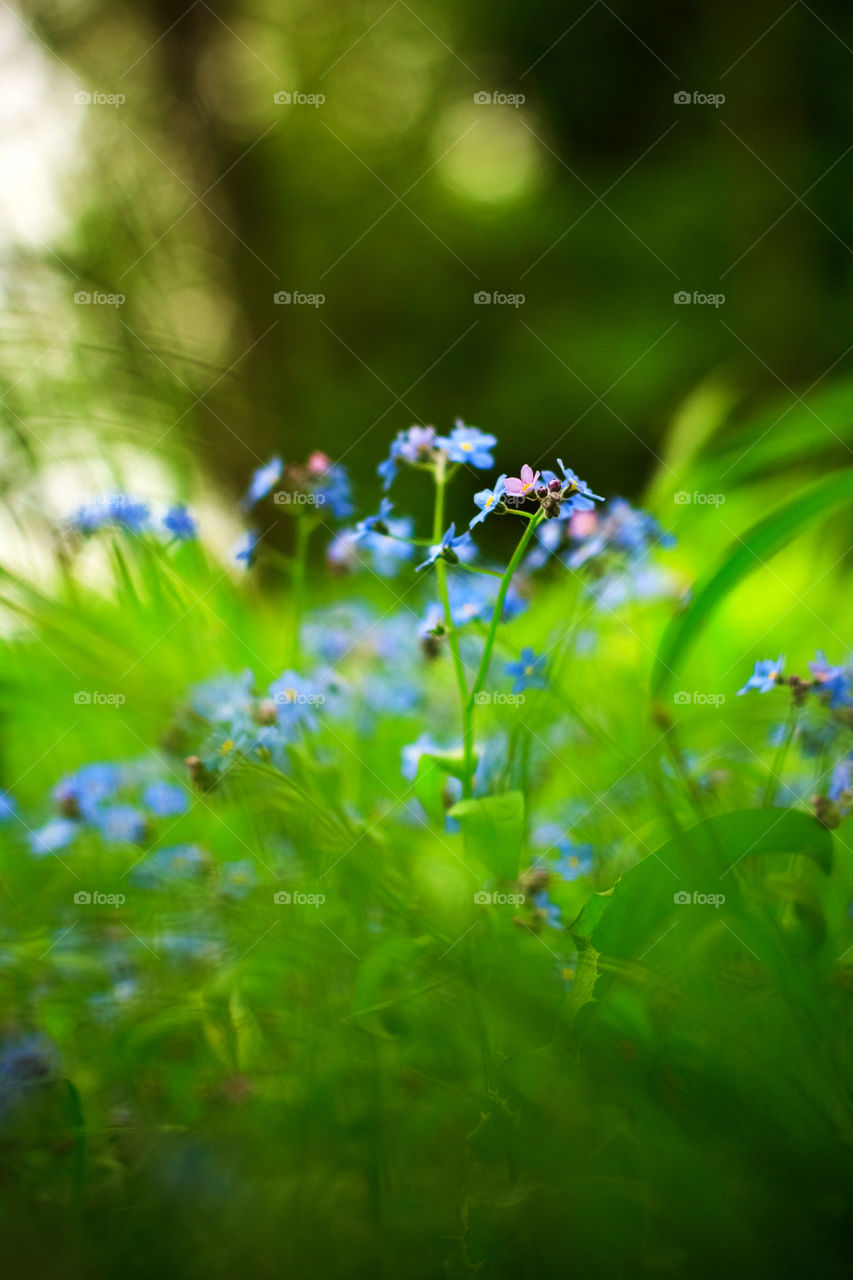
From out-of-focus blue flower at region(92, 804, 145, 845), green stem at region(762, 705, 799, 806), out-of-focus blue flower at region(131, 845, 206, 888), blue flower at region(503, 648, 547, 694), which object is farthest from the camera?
out-of-focus blue flower at region(92, 804, 145, 845)

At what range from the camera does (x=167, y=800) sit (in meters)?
1.54

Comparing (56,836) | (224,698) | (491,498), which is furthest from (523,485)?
(56,836)

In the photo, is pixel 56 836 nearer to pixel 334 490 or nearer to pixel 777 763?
pixel 334 490

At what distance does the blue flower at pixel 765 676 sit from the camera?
3.82ft

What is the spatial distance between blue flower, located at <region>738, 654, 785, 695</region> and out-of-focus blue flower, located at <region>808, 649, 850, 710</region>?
0.20 ft

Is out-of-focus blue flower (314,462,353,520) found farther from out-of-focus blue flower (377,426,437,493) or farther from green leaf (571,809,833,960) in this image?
green leaf (571,809,833,960)

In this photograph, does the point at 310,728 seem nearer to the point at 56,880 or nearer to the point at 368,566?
the point at 368,566

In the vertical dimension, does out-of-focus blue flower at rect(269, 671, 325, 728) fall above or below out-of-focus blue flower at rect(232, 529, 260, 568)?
below

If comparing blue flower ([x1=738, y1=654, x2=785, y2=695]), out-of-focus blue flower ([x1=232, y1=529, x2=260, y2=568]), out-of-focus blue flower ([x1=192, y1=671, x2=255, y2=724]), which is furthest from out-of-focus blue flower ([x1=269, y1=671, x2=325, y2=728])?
blue flower ([x1=738, y1=654, x2=785, y2=695])

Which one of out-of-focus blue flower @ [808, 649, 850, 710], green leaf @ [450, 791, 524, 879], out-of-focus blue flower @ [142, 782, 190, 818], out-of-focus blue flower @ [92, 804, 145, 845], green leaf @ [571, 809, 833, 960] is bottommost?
green leaf @ [571, 809, 833, 960]

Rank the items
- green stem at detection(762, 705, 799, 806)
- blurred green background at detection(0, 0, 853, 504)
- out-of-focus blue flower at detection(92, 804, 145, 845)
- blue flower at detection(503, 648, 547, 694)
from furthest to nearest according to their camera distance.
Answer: blurred green background at detection(0, 0, 853, 504) < out-of-focus blue flower at detection(92, 804, 145, 845) < blue flower at detection(503, 648, 547, 694) < green stem at detection(762, 705, 799, 806)

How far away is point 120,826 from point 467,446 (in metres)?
0.79

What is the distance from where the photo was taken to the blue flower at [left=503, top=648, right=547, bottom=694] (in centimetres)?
125


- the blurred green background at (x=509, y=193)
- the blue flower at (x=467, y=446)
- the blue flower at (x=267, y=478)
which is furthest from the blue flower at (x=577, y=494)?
the blurred green background at (x=509, y=193)
